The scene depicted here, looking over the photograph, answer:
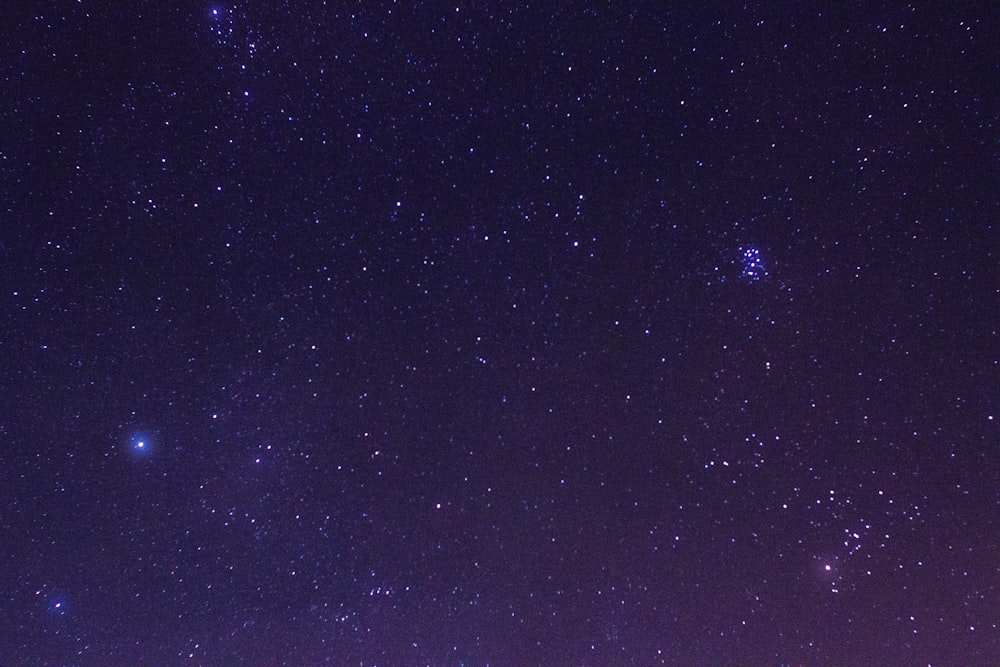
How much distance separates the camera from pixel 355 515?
1.19m

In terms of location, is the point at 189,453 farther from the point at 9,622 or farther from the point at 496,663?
the point at 496,663

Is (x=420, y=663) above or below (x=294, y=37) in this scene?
below

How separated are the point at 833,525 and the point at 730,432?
0.23 meters

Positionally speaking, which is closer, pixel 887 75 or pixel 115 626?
pixel 887 75

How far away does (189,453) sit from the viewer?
3.94 ft

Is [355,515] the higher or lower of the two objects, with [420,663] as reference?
higher

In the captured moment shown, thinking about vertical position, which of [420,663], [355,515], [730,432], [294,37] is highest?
[294,37]

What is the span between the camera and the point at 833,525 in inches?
44.7

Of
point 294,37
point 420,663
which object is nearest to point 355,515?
point 420,663

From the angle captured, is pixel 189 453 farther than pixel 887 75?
Yes

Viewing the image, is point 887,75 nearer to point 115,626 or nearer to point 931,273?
point 931,273

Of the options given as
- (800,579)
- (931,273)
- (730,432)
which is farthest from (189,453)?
(931,273)

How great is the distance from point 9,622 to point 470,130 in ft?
4.08

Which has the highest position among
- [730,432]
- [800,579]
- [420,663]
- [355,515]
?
[355,515]
